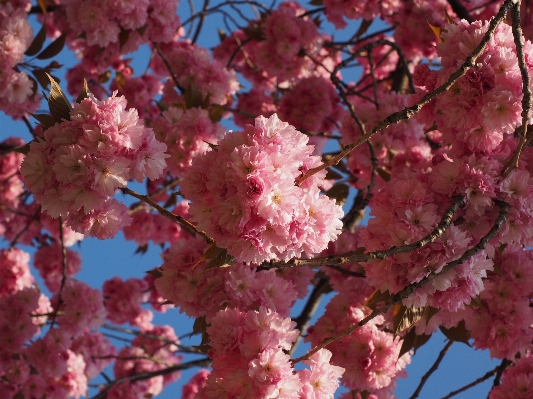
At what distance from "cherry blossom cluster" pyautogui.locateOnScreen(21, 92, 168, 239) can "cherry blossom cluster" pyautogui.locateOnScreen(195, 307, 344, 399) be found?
1.62 feet

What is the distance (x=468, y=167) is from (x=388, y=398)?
145 centimetres

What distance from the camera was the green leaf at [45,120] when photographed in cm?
171

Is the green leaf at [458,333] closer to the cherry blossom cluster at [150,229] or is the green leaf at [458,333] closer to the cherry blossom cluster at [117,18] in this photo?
the cherry blossom cluster at [117,18]

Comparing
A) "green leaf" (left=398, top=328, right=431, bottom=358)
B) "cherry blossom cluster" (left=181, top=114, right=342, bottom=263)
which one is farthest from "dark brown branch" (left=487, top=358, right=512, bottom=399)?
"cherry blossom cluster" (left=181, top=114, right=342, bottom=263)

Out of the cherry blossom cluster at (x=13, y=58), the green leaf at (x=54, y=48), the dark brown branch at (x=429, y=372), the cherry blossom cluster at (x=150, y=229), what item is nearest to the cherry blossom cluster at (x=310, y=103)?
the cherry blossom cluster at (x=150, y=229)

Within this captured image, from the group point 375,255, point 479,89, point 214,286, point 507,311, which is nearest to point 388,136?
point 507,311

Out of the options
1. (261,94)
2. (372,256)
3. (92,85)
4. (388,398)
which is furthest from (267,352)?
(92,85)

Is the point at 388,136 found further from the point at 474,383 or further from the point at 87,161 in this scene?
the point at 87,161

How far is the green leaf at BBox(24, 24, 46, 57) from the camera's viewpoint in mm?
3104

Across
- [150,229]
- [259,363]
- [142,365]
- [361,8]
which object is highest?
[361,8]

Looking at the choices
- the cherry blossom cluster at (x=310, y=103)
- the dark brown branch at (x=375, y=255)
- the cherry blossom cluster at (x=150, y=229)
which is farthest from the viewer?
the cherry blossom cluster at (x=150, y=229)

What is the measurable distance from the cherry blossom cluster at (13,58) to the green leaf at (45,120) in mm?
1409

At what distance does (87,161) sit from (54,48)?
1.69 m

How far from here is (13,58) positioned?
3.04 m
